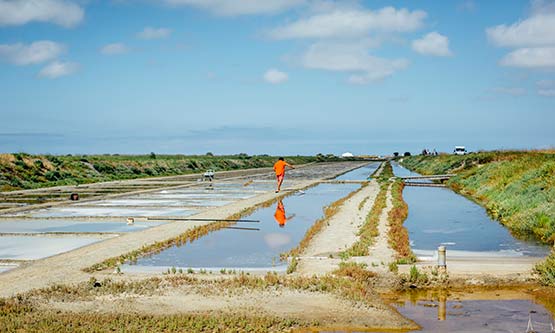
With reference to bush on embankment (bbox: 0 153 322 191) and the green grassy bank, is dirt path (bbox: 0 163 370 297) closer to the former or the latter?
the green grassy bank

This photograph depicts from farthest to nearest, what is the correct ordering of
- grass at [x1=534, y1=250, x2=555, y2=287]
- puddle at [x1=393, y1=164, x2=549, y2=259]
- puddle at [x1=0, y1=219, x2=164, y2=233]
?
puddle at [x1=0, y1=219, x2=164, y2=233] → puddle at [x1=393, y1=164, x2=549, y2=259] → grass at [x1=534, y1=250, x2=555, y2=287]

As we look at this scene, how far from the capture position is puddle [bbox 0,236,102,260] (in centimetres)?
1468

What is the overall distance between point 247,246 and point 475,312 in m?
7.59

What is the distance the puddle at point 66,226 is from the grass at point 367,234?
7.07m

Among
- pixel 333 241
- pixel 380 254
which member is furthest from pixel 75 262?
pixel 380 254

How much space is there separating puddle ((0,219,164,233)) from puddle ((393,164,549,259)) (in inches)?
352

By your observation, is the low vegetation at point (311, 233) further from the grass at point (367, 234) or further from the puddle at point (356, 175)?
the puddle at point (356, 175)

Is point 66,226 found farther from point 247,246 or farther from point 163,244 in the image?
point 247,246

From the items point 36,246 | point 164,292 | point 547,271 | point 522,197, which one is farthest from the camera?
point 522,197

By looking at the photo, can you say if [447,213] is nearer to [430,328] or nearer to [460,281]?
[460,281]

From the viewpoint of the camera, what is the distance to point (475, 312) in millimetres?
10000

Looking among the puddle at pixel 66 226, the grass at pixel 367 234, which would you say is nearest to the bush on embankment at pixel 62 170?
the puddle at pixel 66 226

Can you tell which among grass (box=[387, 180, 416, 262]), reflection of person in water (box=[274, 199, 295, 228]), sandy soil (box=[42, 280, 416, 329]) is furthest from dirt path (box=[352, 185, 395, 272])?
reflection of person in water (box=[274, 199, 295, 228])

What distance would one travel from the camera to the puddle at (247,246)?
1381 cm
